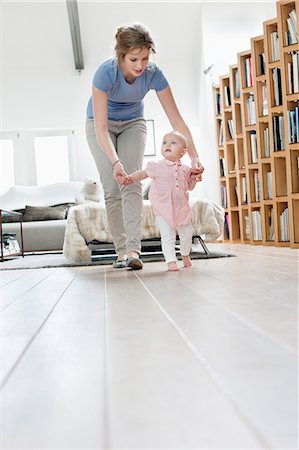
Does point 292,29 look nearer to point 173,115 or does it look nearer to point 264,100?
point 264,100

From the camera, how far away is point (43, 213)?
7355 mm

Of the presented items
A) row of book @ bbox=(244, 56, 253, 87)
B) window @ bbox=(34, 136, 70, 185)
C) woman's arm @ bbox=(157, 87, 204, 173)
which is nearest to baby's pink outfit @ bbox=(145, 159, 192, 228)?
woman's arm @ bbox=(157, 87, 204, 173)

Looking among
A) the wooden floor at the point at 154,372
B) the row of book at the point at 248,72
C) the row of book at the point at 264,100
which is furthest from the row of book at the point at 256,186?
the wooden floor at the point at 154,372

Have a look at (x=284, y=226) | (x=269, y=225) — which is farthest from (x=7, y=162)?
(x=284, y=226)

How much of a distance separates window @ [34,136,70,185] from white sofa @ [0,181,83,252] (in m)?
0.66

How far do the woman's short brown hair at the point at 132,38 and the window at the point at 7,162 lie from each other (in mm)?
6172

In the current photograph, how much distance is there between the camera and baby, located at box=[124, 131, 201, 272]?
114 inches

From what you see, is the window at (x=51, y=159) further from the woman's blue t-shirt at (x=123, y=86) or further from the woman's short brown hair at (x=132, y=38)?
the woman's short brown hair at (x=132, y=38)

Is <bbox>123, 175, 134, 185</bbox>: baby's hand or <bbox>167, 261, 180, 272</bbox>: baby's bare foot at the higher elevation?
<bbox>123, 175, 134, 185</bbox>: baby's hand

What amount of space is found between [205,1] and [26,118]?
2.76m

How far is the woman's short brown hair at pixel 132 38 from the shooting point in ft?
8.66

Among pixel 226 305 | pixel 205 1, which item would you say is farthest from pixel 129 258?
pixel 205 1

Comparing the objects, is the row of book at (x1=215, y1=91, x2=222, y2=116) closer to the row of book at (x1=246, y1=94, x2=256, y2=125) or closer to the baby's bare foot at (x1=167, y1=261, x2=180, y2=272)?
the row of book at (x1=246, y1=94, x2=256, y2=125)

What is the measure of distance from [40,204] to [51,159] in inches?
46.7
